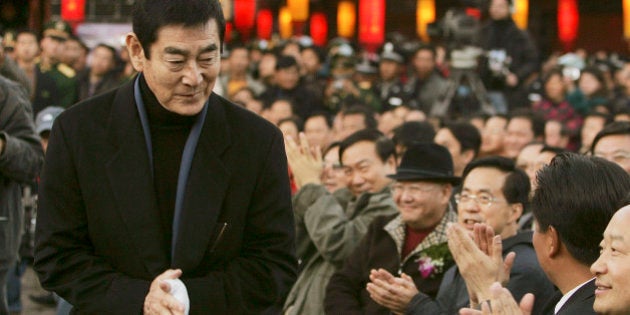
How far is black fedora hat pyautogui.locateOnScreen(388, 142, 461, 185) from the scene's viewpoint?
20.5 ft

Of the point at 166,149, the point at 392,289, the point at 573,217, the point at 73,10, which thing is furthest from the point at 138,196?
the point at 73,10

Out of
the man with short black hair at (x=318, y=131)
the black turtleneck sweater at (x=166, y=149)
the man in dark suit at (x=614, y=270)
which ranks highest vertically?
the black turtleneck sweater at (x=166, y=149)

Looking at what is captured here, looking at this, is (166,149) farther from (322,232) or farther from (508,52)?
(508,52)

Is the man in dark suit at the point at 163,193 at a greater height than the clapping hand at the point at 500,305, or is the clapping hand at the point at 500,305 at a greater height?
the man in dark suit at the point at 163,193

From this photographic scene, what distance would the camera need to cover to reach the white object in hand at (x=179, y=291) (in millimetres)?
3490

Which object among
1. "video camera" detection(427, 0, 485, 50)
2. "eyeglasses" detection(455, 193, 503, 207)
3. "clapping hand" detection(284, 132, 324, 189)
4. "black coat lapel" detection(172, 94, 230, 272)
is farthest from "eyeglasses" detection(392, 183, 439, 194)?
"video camera" detection(427, 0, 485, 50)

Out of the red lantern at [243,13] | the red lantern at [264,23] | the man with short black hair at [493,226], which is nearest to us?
the man with short black hair at [493,226]

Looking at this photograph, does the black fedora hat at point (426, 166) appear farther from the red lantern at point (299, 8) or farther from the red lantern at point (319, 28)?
the red lantern at point (319, 28)

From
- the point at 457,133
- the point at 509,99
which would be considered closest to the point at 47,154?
the point at 457,133

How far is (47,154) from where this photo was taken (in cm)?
372

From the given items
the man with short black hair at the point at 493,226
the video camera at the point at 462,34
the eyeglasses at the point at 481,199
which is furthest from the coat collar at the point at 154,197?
the video camera at the point at 462,34

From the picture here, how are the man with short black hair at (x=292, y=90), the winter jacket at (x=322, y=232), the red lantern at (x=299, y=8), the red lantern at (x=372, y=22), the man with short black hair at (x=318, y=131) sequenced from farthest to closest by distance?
the red lantern at (x=299, y=8) → the red lantern at (x=372, y=22) → the man with short black hair at (x=292, y=90) → the man with short black hair at (x=318, y=131) → the winter jacket at (x=322, y=232)

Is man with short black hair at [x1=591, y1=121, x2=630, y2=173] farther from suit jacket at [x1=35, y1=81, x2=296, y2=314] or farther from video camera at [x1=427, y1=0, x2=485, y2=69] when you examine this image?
video camera at [x1=427, y1=0, x2=485, y2=69]

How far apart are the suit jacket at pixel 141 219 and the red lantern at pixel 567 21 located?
25856mm
